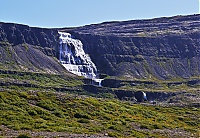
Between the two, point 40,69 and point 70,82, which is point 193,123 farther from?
point 40,69

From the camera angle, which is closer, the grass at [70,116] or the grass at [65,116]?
the grass at [65,116]

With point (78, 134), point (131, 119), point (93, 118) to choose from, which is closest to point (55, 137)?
point (78, 134)

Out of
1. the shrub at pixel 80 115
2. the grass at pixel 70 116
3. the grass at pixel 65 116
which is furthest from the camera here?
the shrub at pixel 80 115

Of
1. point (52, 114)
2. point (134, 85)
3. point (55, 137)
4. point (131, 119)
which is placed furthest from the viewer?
point (134, 85)

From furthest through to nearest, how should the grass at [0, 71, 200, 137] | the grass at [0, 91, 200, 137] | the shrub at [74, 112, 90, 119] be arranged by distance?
the shrub at [74, 112, 90, 119] → the grass at [0, 71, 200, 137] → the grass at [0, 91, 200, 137]

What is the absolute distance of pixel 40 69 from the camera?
193500 mm

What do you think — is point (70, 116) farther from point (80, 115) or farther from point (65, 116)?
point (80, 115)

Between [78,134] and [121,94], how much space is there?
12649cm

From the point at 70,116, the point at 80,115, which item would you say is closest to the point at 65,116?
the point at 70,116

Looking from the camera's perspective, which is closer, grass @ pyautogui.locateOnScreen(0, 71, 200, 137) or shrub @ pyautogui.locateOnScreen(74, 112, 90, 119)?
grass @ pyautogui.locateOnScreen(0, 71, 200, 137)

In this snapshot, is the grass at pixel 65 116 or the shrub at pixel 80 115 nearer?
the grass at pixel 65 116

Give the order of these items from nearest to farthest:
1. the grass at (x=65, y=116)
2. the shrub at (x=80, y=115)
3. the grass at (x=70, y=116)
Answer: the grass at (x=65, y=116), the grass at (x=70, y=116), the shrub at (x=80, y=115)

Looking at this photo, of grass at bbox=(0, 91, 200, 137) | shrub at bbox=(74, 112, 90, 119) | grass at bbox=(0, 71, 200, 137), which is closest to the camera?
grass at bbox=(0, 91, 200, 137)

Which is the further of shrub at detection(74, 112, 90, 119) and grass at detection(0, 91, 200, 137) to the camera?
shrub at detection(74, 112, 90, 119)
